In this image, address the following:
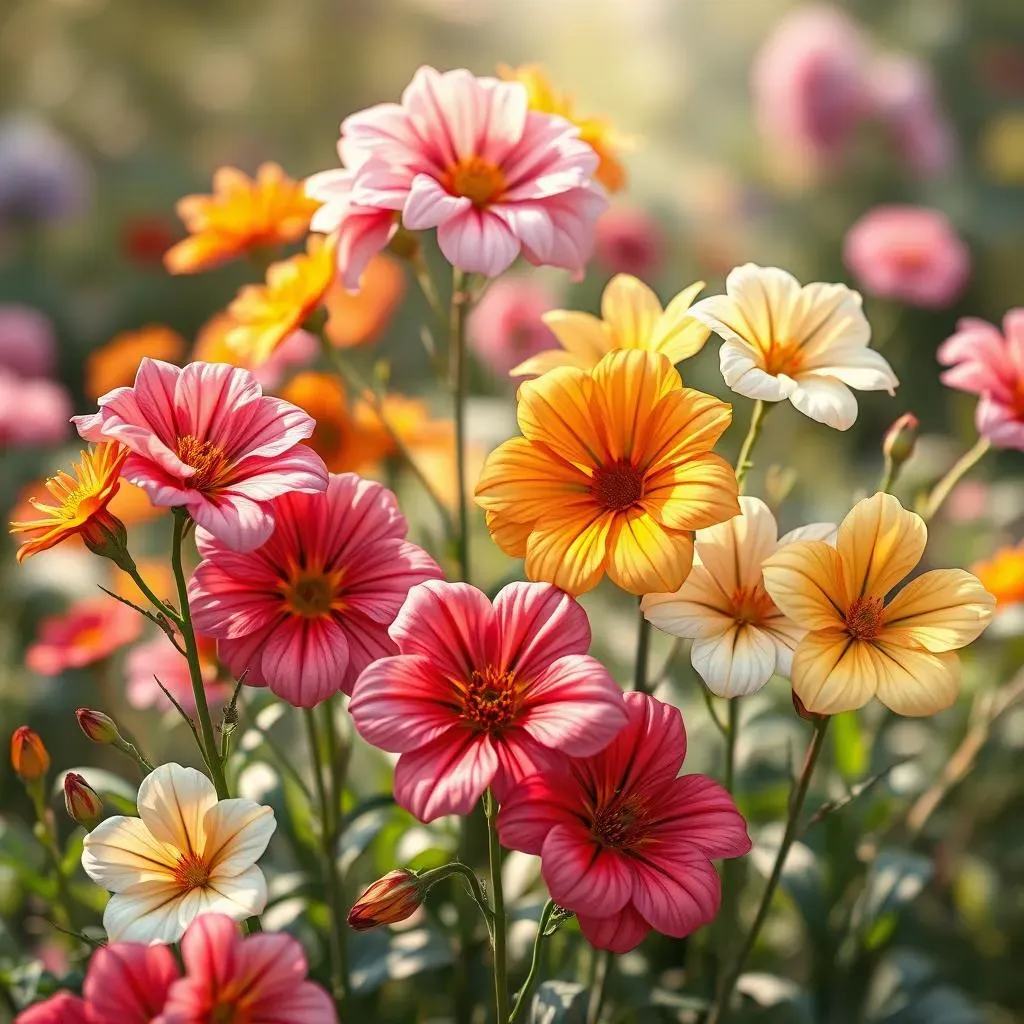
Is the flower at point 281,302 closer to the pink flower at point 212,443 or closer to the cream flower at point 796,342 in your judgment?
the pink flower at point 212,443

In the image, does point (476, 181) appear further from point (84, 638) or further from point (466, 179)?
point (84, 638)

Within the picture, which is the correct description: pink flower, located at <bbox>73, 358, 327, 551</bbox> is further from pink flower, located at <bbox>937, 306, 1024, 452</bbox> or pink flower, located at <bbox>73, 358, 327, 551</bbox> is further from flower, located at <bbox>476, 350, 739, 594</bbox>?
pink flower, located at <bbox>937, 306, 1024, 452</bbox>

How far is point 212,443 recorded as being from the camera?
641mm

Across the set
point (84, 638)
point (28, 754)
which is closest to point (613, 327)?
point (28, 754)

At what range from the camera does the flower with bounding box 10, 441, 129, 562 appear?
60cm

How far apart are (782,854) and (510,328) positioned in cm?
126

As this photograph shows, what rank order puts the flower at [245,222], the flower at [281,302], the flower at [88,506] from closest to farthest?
the flower at [88,506], the flower at [281,302], the flower at [245,222]

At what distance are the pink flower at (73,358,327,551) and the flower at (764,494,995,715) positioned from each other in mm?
267

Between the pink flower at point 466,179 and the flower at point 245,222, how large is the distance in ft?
0.57

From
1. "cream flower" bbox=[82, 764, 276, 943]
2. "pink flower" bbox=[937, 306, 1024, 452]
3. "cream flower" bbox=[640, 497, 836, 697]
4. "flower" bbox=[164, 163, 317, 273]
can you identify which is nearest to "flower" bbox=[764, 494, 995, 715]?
"cream flower" bbox=[640, 497, 836, 697]

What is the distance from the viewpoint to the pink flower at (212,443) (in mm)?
580

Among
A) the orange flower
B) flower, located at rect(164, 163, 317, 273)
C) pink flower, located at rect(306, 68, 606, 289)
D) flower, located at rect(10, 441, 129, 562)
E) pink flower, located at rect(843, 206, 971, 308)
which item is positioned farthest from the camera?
pink flower, located at rect(843, 206, 971, 308)

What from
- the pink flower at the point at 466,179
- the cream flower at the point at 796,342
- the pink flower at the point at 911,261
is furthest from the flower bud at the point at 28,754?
the pink flower at the point at 911,261

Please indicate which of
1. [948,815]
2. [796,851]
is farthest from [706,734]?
[948,815]
